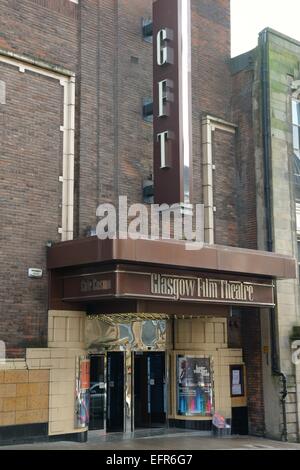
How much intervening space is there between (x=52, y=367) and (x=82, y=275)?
2.21 meters

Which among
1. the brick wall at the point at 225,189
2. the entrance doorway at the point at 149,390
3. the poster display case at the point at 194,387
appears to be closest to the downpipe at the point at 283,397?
the poster display case at the point at 194,387

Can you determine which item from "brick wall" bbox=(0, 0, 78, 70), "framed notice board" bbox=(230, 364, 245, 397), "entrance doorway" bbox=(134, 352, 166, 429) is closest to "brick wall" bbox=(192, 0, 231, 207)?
"brick wall" bbox=(0, 0, 78, 70)

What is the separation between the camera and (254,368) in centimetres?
1872

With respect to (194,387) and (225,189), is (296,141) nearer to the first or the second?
(225,189)

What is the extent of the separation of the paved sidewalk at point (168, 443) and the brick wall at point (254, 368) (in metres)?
0.65

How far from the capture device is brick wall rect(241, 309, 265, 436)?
18.4m

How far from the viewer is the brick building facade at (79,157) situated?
14.7 meters

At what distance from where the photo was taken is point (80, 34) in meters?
16.8

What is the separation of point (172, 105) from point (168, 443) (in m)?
8.27

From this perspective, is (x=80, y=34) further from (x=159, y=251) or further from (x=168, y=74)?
(x=159, y=251)

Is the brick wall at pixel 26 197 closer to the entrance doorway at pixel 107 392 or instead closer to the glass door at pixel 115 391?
the entrance doorway at pixel 107 392

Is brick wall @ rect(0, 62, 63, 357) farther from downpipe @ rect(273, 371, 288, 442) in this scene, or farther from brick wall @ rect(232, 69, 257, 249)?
downpipe @ rect(273, 371, 288, 442)

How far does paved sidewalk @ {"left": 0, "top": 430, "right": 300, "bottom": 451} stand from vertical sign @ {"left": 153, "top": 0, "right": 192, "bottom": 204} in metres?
5.78
